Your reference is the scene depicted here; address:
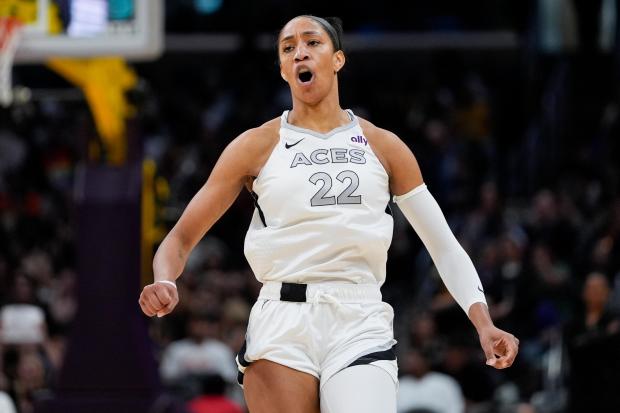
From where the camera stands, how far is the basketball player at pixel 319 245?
5020 millimetres

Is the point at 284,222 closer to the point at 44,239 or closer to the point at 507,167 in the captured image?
the point at 44,239

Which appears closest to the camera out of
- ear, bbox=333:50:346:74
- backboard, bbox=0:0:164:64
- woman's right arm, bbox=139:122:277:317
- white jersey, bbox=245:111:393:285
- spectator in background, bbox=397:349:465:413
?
white jersey, bbox=245:111:393:285

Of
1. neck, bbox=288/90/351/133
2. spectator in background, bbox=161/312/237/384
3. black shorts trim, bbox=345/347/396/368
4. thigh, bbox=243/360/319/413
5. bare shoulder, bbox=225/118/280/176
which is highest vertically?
neck, bbox=288/90/351/133

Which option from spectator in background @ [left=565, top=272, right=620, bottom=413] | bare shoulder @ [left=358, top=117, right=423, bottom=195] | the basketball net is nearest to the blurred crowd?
spectator in background @ [left=565, top=272, right=620, bottom=413]

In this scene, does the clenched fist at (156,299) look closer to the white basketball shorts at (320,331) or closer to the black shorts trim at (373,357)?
the white basketball shorts at (320,331)

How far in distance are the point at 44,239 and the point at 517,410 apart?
360 inches

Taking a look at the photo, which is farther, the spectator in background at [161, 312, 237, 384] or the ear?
the spectator in background at [161, 312, 237, 384]

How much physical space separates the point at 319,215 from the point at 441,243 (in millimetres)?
627

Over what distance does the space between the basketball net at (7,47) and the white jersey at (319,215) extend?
6346mm

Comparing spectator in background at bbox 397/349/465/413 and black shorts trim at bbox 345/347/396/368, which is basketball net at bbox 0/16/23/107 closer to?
spectator in background at bbox 397/349/465/413

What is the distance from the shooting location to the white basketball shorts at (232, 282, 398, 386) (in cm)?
504

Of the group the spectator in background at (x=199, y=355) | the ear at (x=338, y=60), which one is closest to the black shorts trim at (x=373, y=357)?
the ear at (x=338, y=60)

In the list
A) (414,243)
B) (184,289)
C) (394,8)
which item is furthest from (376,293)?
(394,8)

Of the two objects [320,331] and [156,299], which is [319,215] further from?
[156,299]
